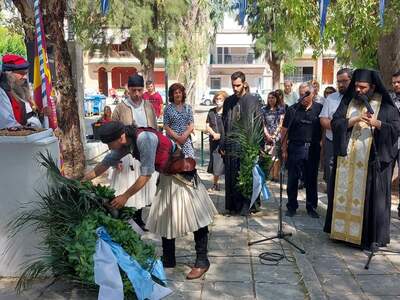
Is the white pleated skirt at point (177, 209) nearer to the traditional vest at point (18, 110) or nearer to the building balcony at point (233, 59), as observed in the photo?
the traditional vest at point (18, 110)

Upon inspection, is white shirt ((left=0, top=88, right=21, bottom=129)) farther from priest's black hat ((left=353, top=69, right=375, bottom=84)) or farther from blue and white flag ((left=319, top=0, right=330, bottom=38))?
blue and white flag ((left=319, top=0, right=330, bottom=38))

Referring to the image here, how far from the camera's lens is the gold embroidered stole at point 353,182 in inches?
197

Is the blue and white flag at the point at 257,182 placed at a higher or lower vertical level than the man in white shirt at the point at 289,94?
lower

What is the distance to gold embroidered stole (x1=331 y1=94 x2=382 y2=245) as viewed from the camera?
5.02 m

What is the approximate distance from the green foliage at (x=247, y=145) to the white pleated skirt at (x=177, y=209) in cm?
195

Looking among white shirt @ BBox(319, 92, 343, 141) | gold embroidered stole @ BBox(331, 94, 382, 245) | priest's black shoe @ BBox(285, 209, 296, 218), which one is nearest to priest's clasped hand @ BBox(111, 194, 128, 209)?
gold embroidered stole @ BBox(331, 94, 382, 245)

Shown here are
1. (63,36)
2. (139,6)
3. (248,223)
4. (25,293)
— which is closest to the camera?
(25,293)

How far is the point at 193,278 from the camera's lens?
434 centimetres

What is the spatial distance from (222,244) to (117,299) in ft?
7.05

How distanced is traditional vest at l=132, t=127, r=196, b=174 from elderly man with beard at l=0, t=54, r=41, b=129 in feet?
5.37

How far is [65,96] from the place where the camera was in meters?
8.26

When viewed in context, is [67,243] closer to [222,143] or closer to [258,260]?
[258,260]

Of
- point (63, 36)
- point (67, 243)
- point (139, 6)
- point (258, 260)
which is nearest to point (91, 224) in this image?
point (67, 243)

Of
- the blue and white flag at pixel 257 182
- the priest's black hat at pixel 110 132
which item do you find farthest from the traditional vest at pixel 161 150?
the blue and white flag at pixel 257 182
